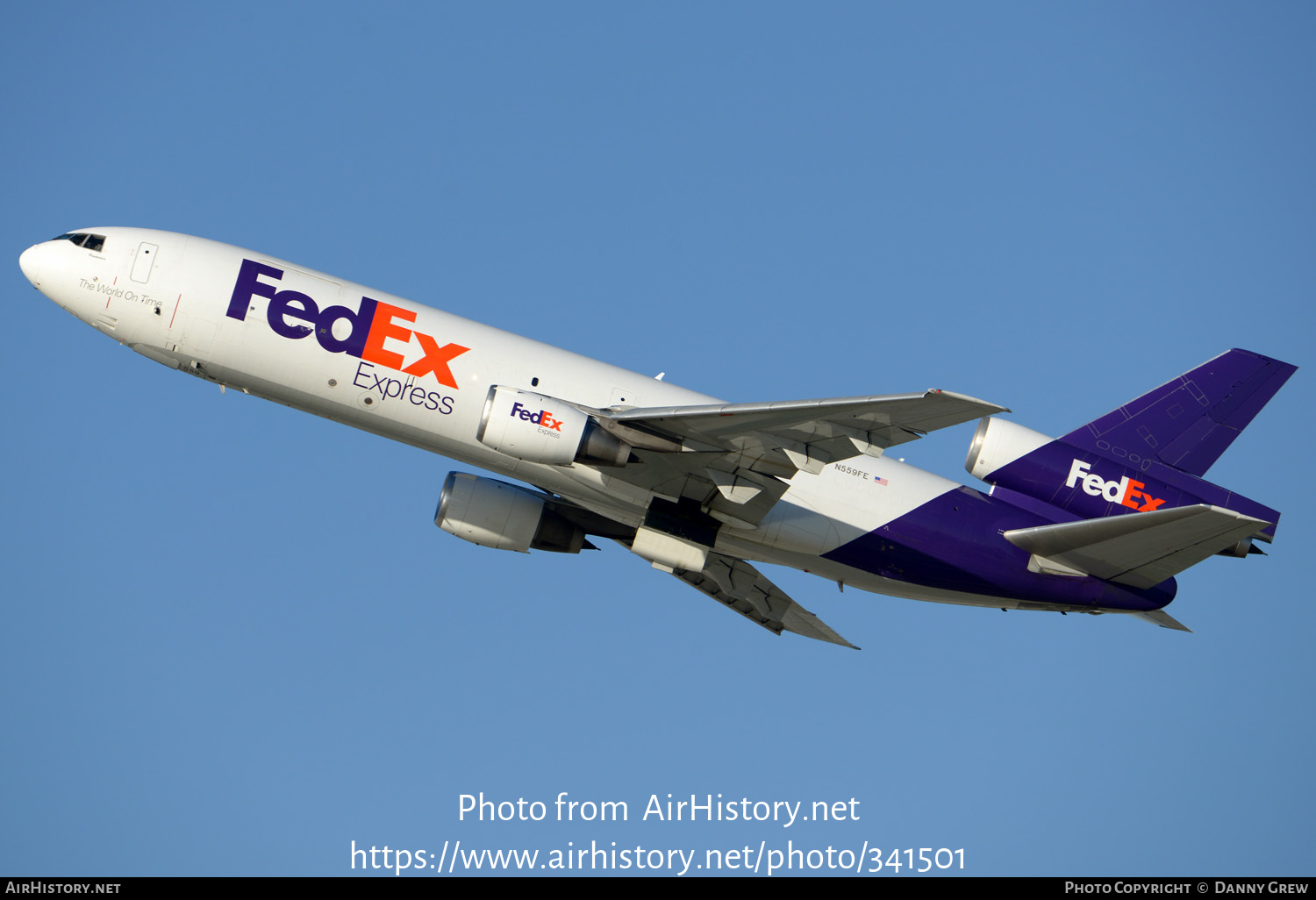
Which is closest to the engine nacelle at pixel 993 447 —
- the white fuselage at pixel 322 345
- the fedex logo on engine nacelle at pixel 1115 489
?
the fedex logo on engine nacelle at pixel 1115 489

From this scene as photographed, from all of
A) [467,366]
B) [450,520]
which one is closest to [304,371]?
[467,366]

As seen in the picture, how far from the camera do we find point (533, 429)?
27.8 metres

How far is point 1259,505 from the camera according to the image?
31.0 meters

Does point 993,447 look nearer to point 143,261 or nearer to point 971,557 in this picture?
point 971,557

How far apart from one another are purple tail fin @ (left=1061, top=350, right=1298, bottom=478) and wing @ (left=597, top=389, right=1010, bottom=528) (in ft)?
30.4

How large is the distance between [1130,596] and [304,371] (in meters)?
22.5

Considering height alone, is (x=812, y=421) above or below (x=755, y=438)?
above

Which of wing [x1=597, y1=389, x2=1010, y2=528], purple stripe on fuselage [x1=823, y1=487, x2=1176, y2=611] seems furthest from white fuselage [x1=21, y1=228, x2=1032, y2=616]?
purple stripe on fuselage [x1=823, y1=487, x2=1176, y2=611]

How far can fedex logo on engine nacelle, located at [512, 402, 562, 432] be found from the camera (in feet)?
91.4

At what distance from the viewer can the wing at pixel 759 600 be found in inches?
1470

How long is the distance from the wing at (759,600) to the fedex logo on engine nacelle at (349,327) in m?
11.3

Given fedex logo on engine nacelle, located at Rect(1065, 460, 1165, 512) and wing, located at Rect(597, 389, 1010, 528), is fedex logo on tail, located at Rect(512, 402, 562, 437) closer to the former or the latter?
wing, located at Rect(597, 389, 1010, 528)

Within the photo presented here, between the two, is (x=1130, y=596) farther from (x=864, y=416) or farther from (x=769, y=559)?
(x=864, y=416)

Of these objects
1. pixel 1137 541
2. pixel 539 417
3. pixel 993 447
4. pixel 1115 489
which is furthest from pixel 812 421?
pixel 1115 489
